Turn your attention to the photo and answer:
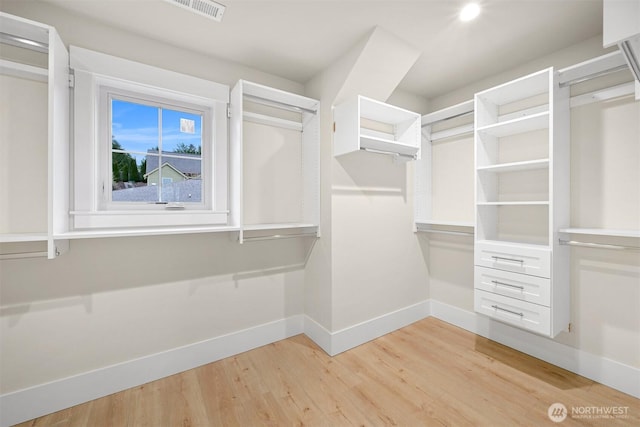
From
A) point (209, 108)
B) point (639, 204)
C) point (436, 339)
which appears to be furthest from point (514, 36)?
point (436, 339)

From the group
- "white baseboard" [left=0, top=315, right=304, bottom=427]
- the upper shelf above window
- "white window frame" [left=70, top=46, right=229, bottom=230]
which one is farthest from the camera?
the upper shelf above window

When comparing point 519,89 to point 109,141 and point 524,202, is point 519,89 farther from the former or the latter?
point 109,141

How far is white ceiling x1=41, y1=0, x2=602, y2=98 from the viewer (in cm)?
174

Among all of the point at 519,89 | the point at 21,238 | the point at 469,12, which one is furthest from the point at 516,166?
the point at 21,238

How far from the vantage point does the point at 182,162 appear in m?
2.22

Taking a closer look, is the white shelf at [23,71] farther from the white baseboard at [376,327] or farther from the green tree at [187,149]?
the white baseboard at [376,327]

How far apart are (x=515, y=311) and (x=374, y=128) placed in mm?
1954

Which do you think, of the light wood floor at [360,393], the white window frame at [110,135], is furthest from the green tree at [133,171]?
the light wood floor at [360,393]

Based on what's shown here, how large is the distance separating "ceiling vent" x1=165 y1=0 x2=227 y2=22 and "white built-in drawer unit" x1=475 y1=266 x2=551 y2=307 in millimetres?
2681

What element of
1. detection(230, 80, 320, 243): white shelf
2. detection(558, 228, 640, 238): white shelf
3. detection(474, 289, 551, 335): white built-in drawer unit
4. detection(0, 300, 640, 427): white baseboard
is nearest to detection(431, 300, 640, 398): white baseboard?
detection(0, 300, 640, 427): white baseboard

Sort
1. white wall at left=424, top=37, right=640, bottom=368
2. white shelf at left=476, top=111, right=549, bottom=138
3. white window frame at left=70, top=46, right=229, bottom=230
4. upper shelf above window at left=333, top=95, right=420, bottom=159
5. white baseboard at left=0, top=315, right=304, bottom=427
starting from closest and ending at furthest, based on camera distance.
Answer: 1. white baseboard at left=0, top=315, right=304, bottom=427
2. white window frame at left=70, top=46, right=229, bottom=230
3. white wall at left=424, top=37, right=640, bottom=368
4. white shelf at left=476, top=111, right=549, bottom=138
5. upper shelf above window at left=333, top=95, right=420, bottom=159

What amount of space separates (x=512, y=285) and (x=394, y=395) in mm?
1200

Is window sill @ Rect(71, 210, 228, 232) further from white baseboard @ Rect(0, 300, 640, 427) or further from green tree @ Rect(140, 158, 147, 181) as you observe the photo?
white baseboard @ Rect(0, 300, 640, 427)

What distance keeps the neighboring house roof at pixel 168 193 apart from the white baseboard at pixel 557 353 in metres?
2.88
